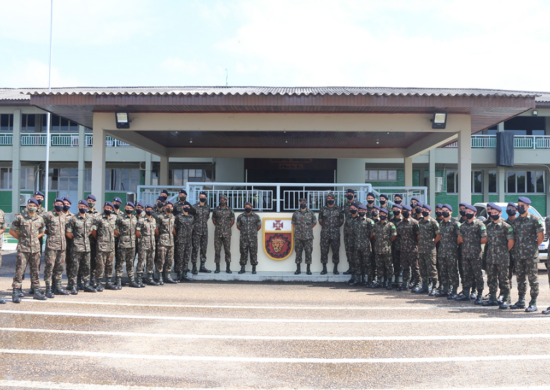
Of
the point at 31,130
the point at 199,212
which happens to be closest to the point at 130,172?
the point at 31,130

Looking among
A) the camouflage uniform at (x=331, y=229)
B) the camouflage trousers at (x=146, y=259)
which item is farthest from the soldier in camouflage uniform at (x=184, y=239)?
the camouflage uniform at (x=331, y=229)

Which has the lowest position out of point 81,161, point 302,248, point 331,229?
point 302,248

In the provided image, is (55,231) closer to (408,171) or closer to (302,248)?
(302,248)

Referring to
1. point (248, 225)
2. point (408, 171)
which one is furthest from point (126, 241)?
point (408, 171)

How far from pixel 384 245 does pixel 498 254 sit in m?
2.09

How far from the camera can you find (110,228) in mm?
8141

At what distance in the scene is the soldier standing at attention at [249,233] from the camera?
373 inches

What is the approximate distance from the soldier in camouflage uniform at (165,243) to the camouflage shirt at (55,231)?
188cm

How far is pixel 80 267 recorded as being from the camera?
7895 millimetres

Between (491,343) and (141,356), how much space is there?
12.1 feet

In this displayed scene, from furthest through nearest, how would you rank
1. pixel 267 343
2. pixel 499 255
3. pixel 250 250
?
pixel 250 250 < pixel 499 255 < pixel 267 343

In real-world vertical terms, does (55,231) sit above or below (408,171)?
below

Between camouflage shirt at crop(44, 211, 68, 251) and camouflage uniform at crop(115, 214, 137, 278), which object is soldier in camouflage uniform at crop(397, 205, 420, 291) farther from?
camouflage shirt at crop(44, 211, 68, 251)

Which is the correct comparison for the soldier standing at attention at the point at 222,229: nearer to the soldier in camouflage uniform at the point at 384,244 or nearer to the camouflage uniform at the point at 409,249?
the soldier in camouflage uniform at the point at 384,244
